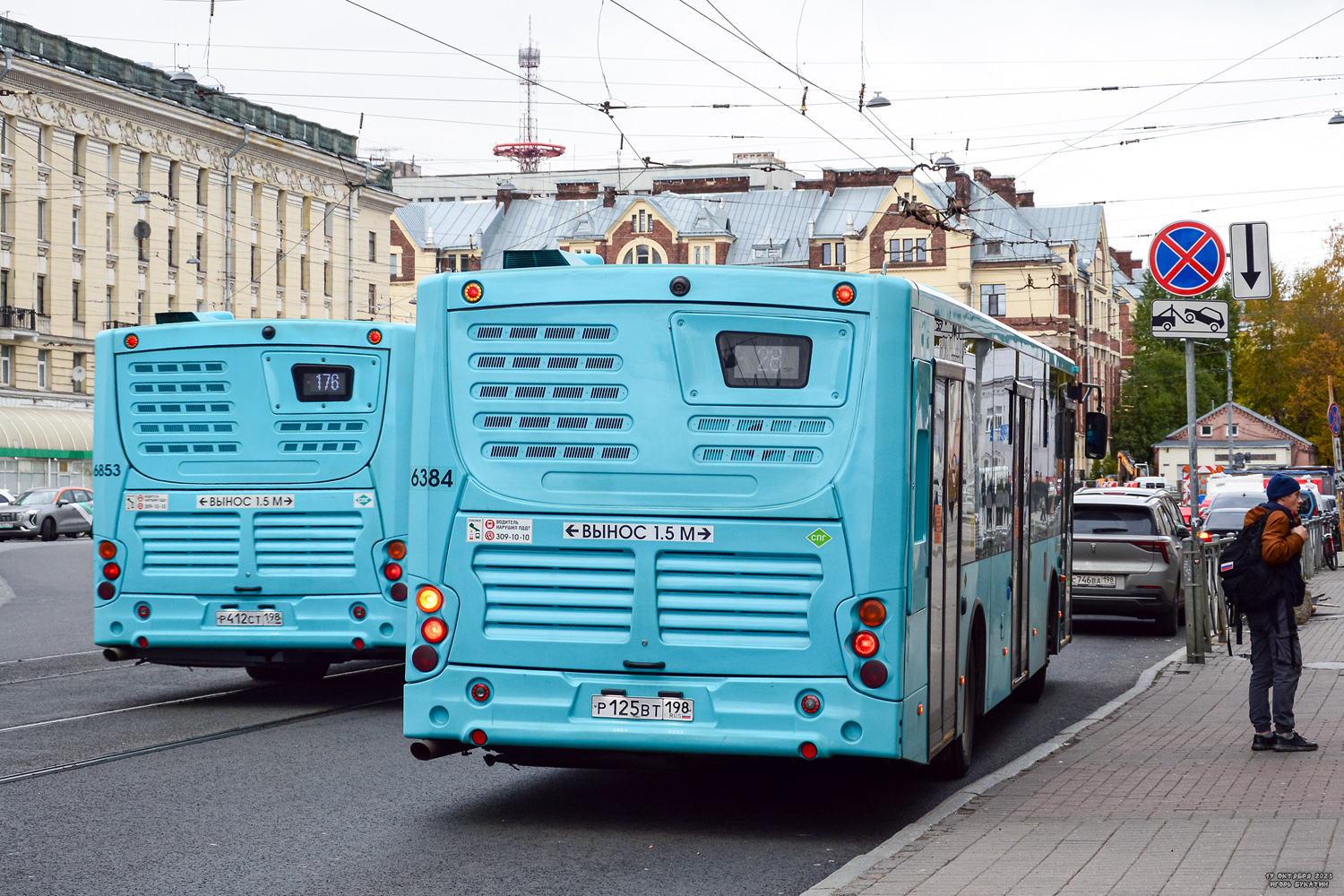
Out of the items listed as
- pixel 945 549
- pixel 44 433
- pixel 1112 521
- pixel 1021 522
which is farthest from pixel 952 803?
pixel 44 433

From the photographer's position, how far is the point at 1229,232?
1425cm

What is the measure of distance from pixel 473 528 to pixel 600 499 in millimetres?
614

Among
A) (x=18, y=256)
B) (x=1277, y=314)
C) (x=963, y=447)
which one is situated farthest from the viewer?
(x=1277, y=314)

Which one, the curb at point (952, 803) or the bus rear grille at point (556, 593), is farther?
the bus rear grille at point (556, 593)

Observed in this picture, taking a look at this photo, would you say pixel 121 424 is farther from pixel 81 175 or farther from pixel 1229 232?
pixel 81 175

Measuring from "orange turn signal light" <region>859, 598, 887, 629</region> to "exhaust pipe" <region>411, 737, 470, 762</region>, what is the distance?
1.95m

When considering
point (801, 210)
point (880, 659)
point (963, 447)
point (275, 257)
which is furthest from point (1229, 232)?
point (801, 210)

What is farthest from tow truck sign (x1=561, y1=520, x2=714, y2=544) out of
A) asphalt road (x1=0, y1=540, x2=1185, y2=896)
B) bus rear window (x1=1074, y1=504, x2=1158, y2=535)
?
bus rear window (x1=1074, y1=504, x2=1158, y2=535)

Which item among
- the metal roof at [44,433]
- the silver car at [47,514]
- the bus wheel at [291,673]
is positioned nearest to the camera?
the bus wheel at [291,673]

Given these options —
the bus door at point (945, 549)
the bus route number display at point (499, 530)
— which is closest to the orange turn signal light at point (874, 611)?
the bus door at point (945, 549)

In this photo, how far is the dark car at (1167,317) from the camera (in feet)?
46.3

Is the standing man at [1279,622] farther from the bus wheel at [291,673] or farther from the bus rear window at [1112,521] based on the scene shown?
the bus rear window at [1112,521]

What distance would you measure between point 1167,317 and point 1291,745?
4662 mm

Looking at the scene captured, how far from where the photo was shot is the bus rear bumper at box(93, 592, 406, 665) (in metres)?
12.3
